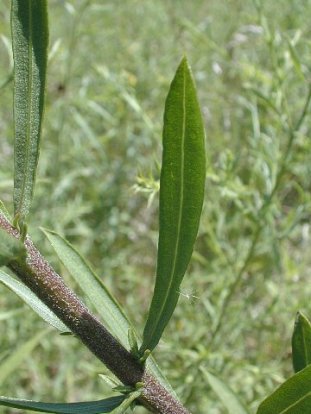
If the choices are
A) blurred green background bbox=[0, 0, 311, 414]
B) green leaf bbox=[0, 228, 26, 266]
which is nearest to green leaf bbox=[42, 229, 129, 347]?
green leaf bbox=[0, 228, 26, 266]

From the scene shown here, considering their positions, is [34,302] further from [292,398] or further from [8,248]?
[292,398]

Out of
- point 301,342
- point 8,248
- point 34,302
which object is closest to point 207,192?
point 301,342

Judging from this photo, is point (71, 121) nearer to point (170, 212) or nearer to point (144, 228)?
point (144, 228)

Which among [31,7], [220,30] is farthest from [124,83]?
[220,30]

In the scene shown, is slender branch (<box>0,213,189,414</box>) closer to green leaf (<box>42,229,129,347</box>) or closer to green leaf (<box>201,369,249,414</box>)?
green leaf (<box>42,229,129,347</box>)

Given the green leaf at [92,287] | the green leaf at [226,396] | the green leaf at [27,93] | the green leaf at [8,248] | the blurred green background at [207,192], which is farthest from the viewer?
the blurred green background at [207,192]

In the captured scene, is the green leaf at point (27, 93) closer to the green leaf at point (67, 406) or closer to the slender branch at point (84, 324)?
the slender branch at point (84, 324)

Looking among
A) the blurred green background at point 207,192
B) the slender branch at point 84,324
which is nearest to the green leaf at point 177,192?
the slender branch at point 84,324
